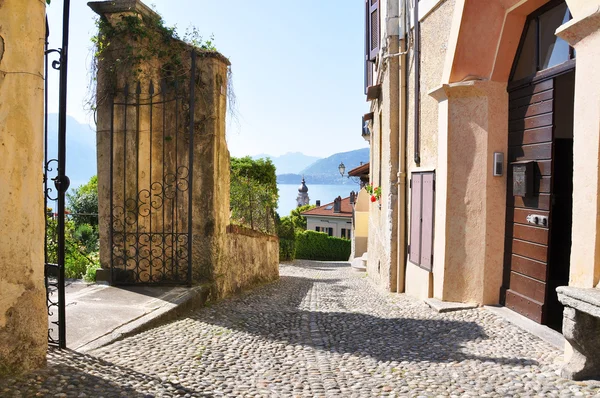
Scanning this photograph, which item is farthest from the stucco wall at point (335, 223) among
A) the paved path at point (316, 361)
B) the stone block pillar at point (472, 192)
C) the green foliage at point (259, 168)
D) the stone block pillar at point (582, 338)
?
the stone block pillar at point (582, 338)

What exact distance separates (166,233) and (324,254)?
96.6 ft

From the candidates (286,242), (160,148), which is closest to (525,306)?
(160,148)

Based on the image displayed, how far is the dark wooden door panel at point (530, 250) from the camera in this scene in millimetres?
4852

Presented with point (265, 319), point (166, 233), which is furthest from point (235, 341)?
point (166, 233)

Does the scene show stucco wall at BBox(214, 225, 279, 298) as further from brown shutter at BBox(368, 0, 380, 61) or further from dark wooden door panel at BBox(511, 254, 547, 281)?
brown shutter at BBox(368, 0, 380, 61)

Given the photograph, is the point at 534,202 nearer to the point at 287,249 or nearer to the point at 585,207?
the point at 585,207

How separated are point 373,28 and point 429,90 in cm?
688

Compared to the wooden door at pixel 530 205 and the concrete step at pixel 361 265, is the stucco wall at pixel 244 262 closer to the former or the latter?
the wooden door at pixel 530 205

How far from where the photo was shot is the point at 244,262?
27.8ft

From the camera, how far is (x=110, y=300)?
17.2 feet

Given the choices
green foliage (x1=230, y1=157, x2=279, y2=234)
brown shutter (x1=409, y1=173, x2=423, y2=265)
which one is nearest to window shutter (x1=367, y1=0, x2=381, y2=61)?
green foliage (x1=230, y1=157, x2=279, y2=234)

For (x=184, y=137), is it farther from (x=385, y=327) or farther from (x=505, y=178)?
(x=505, y=178)

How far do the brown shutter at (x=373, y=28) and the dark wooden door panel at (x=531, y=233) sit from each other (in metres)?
8.06

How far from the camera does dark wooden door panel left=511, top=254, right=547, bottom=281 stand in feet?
16.0
